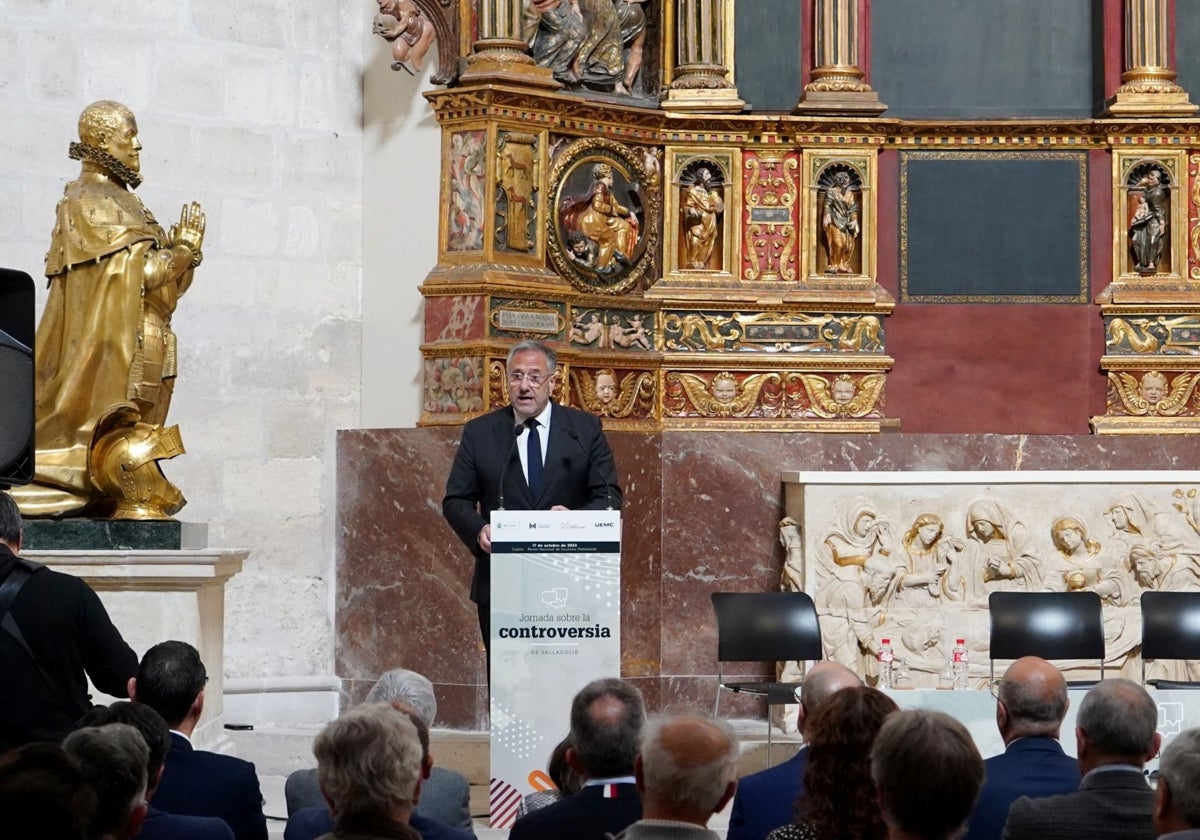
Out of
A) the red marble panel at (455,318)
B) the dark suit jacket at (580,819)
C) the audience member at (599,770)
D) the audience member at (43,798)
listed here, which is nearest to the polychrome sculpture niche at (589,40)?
the red marble panel at (455,318)

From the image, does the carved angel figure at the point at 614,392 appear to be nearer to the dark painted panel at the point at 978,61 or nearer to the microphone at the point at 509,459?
the dark painted panel at the point at 978,61

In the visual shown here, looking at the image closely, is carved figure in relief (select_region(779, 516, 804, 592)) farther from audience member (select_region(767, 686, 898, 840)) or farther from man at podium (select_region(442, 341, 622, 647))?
audience member (select_region(767, 686, 898, 840))

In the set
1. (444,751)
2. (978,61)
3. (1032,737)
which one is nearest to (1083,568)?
(978,61)

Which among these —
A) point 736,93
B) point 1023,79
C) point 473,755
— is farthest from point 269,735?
point 1023,79

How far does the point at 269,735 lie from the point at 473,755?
3.12 ft

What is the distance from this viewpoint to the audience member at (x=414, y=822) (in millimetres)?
4031

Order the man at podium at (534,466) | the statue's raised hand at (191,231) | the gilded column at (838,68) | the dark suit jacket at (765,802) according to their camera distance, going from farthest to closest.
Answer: the gilded column at (838,68)
the statue's raised hand at (191,231)
the man at podium at (534,466)
the dark suit jacket at (765,802)

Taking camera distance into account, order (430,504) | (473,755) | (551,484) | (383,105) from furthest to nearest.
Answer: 1. (383,105)
2. (430,504)
3. (473,755)
4. (551,484)

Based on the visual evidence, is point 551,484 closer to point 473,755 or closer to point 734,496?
point 473,755

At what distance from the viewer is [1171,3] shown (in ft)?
35.6

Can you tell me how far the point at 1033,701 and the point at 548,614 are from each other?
7.03 feet

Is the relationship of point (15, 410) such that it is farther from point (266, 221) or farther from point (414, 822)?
point (266, 221)

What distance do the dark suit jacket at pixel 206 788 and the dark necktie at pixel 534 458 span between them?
2.81 meters

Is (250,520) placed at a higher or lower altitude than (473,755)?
higher
